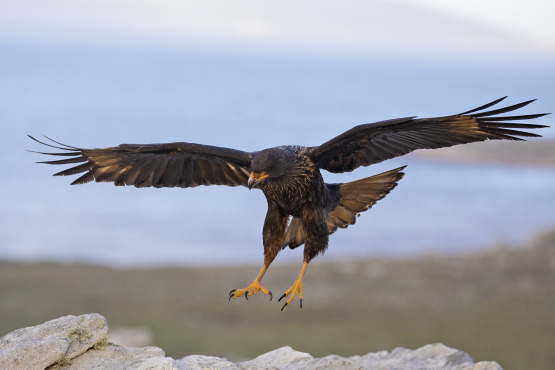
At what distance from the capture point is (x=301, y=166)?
15.0 feet

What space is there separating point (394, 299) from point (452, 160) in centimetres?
1750

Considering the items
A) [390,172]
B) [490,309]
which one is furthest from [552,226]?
[390,172]

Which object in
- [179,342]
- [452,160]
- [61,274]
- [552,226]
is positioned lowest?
[179,342]

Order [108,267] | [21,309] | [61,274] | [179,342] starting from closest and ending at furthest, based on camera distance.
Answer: [179,342] < [21,309] < [61,274] < [108,267]

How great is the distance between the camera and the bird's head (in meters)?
4.25

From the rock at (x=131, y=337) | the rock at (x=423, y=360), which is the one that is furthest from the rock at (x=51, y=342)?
the rock at (x=131, y=337)

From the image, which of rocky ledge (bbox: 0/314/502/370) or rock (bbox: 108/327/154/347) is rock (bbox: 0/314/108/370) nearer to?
rocky ledge (bbox: 0/314/502/370)

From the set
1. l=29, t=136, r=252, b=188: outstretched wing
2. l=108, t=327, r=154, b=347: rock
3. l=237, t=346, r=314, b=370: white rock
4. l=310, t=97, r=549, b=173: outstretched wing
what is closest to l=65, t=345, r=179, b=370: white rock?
l=237, t=346, r=314, b=370: white rock

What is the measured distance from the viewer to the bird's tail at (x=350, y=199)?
17.0 feet

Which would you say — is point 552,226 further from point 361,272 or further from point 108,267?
point 108,267

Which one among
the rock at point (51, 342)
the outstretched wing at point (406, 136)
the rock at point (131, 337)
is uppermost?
the outstretched wing at point (406, 136)

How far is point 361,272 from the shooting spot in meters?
13.3

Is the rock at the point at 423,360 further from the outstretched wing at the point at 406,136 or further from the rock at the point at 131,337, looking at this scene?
the rock at the point at 131,337

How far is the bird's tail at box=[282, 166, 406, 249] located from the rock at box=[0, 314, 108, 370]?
1.77 metres
